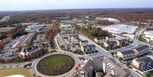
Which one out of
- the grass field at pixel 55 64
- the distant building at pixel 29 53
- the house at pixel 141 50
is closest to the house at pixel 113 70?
the grass field at pixel 55 64

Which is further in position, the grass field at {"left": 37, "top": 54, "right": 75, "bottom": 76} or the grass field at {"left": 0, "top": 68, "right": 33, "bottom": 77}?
the grass field at {"left": 37, "top": 54, "right": 75, "bottom": 76}

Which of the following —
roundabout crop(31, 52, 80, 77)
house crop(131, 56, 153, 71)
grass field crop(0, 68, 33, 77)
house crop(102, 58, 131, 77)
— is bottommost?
grass field crop(0, 68, 33, 77)

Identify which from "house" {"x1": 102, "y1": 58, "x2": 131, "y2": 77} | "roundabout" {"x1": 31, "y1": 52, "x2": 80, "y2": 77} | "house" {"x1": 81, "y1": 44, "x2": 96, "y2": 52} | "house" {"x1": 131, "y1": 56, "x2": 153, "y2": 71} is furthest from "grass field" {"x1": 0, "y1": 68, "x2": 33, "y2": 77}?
"house" {"x1": 131, "y1": 56, "x2": 153, "y2": 71}

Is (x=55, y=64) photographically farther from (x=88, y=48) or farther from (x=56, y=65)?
(x=88, y=48)

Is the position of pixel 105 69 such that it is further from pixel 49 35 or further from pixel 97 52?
pixel 49 35

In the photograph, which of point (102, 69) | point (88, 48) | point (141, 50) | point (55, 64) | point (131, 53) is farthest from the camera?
point (88, 48)

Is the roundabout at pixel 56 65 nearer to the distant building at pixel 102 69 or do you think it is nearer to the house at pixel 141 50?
the distant building at pixel 102 69

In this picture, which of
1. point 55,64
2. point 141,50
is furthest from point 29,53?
point 141,50

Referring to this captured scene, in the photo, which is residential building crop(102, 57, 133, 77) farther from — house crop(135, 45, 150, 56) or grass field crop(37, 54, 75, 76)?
house crop(135, 45, 150, 56)

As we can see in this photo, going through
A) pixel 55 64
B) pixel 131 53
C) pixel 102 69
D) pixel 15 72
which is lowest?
pixel 15 72
